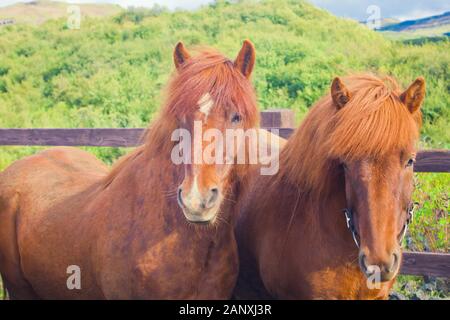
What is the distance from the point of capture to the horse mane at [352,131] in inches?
109

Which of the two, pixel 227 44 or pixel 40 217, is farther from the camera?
pixel 227 44

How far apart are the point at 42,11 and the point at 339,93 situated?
28.4 meters

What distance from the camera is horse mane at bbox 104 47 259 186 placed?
119 inches

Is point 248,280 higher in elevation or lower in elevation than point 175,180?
lower

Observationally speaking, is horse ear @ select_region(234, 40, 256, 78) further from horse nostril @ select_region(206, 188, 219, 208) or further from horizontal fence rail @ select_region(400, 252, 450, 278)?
horizontal fence rail @ select_region(400, 252, 450, 278)

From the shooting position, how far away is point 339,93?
9.78 feet

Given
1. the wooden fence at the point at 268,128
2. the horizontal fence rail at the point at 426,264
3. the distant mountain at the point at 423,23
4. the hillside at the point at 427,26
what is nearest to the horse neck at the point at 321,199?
the wooden fence at the point at 268,128

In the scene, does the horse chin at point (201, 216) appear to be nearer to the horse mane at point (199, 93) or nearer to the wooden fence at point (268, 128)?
the horse mane at point (199, 93)

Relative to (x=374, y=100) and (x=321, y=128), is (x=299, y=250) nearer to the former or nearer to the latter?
(x=321, y=128)

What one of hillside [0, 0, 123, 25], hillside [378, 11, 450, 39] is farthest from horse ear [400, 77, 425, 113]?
hillside [0, 0, 123, 25]

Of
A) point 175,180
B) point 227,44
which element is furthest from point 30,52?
point 175,180

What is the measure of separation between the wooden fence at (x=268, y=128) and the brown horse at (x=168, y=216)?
44.0 inches

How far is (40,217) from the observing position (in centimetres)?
397

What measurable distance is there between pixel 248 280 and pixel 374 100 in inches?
58.1
